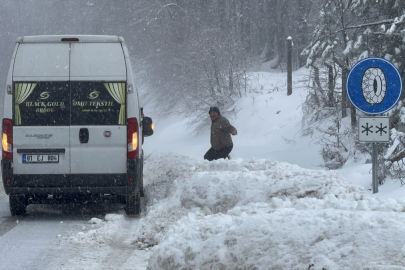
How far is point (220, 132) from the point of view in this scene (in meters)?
11.7

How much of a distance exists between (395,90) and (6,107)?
211 inches

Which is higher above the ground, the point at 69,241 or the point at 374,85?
the point at 374,85

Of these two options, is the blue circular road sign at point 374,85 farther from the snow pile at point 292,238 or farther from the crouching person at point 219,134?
the crouching person at point 219,134

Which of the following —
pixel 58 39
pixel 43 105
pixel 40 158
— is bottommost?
pixel 40 158

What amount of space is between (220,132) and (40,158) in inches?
182

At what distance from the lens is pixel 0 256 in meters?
6.03

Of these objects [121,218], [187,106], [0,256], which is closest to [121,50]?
[121,218]

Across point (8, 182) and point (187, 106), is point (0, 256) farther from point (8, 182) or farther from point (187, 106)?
point (187, 106)

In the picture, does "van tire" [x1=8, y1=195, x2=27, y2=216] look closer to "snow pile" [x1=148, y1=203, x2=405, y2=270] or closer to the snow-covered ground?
the snow-covered ground

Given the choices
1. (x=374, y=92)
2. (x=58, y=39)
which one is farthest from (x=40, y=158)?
(x=374, y=92)

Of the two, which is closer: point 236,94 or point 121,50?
point 121,50

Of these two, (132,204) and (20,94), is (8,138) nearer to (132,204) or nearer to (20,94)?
(20,94)

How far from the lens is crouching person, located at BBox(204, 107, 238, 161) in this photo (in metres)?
11.6

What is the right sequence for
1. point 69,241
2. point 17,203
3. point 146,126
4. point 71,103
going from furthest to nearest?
point 146,126 → point 17,203 → point 71,103 → point 69,241
